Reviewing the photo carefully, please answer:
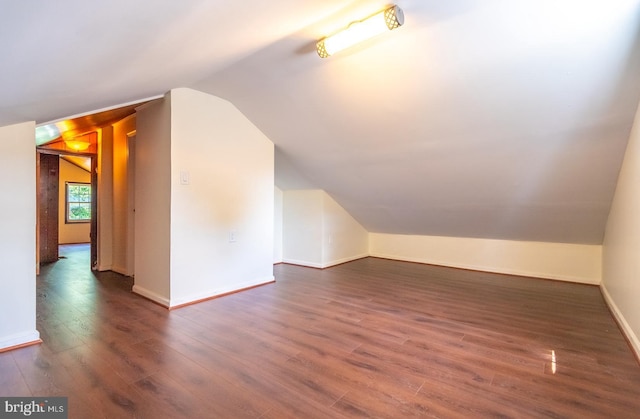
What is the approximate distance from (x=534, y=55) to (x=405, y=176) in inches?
76.4

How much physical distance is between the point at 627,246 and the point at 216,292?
3962 mm

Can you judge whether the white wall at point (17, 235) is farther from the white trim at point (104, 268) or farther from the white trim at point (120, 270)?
the white trim at point (104, 268)

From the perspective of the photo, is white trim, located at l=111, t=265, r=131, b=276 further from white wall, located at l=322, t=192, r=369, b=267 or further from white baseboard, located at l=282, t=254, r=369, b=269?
white wall, located at l=322, t=192, r=369, b=267

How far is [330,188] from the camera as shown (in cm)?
486

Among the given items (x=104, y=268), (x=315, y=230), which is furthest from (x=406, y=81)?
(x=104, y=268)

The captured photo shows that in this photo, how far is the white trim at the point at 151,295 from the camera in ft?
10.2

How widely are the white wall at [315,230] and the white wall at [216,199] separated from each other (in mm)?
1215

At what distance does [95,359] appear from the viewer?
6.72 feet

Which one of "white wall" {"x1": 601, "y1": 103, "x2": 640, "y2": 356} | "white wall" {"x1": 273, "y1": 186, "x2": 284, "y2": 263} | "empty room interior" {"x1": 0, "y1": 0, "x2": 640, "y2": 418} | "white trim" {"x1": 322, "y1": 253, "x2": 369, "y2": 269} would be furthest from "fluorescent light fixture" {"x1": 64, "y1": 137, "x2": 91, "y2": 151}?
"white wall" {"x1": 601, "y1": 103, "x2": 640, "y2": 356}

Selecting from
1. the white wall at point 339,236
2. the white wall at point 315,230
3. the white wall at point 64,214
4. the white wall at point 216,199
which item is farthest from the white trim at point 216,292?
the white wall at point 64,214

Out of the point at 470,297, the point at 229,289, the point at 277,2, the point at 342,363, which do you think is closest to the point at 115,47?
the point at 277,2

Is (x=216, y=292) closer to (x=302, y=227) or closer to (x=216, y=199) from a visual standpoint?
(x=216, y=199)

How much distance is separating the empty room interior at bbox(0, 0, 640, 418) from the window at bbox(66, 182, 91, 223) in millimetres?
4713

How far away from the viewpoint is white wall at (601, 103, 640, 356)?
227cm
